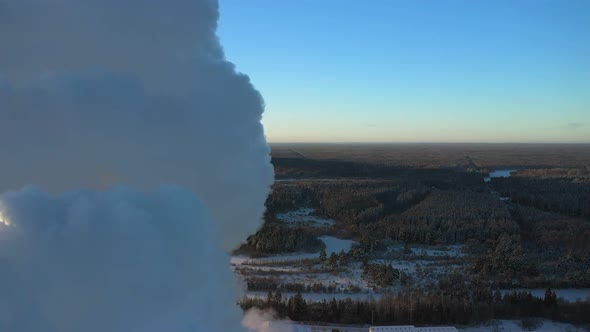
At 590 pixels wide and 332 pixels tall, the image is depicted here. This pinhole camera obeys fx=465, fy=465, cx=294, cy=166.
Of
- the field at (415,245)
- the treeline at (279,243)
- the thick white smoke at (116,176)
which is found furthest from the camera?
the treeline at (279,243)

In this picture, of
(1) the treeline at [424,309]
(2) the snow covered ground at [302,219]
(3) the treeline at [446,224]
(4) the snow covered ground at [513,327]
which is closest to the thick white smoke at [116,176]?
(1) the treeline at [424,309]

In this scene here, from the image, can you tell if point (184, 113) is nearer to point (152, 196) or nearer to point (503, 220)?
point (152, 196)

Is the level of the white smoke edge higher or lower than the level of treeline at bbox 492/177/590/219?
lower

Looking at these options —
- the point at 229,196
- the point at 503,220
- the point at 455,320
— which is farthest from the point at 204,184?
the point at 503,220

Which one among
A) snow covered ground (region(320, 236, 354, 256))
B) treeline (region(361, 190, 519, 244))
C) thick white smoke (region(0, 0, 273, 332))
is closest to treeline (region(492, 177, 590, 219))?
treeline (region(361, 190, 519, 244))

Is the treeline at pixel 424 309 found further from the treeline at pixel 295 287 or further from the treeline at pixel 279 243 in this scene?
the treeline at pixel 279 243

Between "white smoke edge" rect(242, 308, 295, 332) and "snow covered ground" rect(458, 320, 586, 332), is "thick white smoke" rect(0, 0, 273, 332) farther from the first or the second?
"snow covered ground" rect(458, 320, 586, 332)
